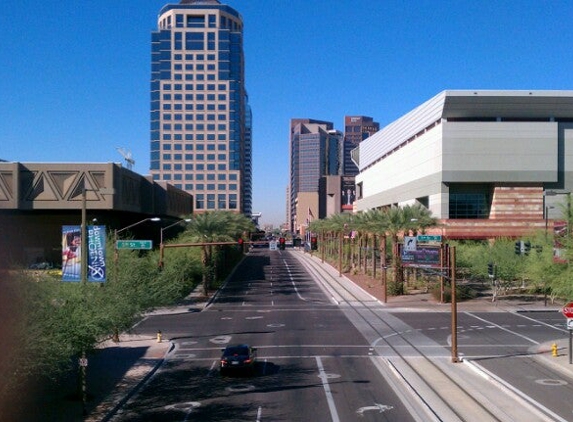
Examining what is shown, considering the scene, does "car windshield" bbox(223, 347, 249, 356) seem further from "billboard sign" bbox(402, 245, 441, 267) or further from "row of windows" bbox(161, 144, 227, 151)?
"row of windows" bbox(161, 144, 227, 151)

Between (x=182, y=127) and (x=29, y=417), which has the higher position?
(x=182, y=127)

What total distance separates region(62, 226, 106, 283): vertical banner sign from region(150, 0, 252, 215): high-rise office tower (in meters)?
138

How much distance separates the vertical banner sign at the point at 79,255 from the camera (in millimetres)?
29031

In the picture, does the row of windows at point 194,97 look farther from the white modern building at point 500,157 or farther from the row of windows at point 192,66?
the white modern building at point 500,157

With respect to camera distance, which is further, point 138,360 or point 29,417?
point 138,360

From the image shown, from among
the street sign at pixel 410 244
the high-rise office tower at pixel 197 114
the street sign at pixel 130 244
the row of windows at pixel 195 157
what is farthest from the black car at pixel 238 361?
the row of windows at pixel 195 157

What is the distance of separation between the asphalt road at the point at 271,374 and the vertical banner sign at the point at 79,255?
5.25 metres

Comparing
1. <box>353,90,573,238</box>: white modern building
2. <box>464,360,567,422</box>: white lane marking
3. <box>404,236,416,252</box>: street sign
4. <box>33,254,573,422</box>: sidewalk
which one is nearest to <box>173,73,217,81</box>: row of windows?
<box>353,90,573,238</box>: white modern building

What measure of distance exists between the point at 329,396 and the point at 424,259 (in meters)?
36.9

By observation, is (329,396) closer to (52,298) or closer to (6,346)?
(52,298)

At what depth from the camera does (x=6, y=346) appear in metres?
16.8

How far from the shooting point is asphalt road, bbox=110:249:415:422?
23453 millimetres

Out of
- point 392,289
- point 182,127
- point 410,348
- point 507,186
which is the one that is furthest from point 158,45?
point 410,348

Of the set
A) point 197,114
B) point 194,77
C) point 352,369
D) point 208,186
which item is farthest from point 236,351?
point 194,77
